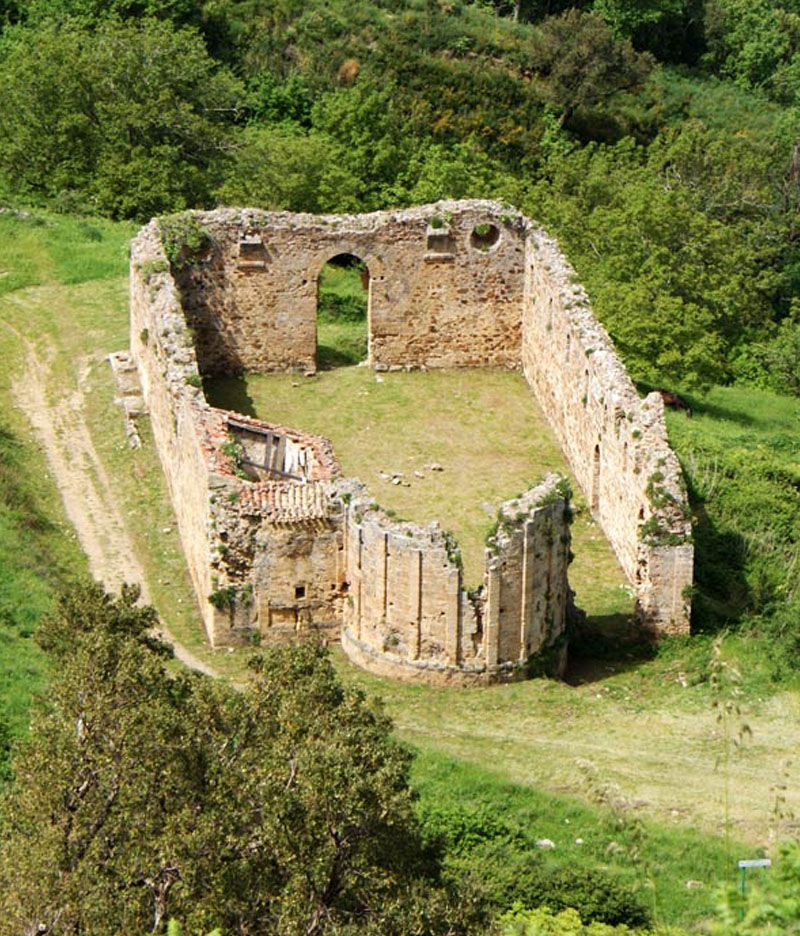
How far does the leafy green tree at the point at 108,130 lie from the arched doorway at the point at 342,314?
463 cm

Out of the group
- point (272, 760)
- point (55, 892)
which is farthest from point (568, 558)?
point (55, 892)

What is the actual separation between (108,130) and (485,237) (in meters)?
12.4

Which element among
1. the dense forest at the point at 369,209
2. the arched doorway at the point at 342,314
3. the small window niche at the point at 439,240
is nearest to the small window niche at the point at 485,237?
the small window niche at the point at 439,240

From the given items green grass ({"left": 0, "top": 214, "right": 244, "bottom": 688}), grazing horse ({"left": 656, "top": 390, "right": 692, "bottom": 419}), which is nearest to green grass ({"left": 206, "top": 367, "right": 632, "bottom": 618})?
green grass ({"left": 0, "top": 214, "right": 244, "bottom": 688})

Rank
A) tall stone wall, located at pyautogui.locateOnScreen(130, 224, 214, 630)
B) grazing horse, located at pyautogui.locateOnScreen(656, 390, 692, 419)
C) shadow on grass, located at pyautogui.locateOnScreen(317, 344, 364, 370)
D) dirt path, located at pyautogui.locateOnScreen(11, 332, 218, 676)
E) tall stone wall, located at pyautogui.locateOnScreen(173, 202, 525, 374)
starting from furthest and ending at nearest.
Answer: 1. grazing horse, located at pyautogui.locateOnScreen(656, 390, 692, 419)
2. shadow on grass, located at pyautogui.locateOnScreen(317, 344, 364, 370)
3. tall stone wall, located at pyautogui.locateOnScreen(173, 202, 525, 374)
4. dirt path, located at pyautogui.locateOnScreen(11, 332, 218, 676)
5. tall stone wall, located at pyautogui.locateOnScreen(130, 224, 214, 630)

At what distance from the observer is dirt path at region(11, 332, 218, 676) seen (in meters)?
30.9

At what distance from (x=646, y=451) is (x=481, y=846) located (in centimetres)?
883

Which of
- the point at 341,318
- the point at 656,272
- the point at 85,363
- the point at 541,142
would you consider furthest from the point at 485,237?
the point at 541,142

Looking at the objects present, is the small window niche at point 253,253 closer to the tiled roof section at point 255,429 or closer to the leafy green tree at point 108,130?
the tiled roof section at point 255,429

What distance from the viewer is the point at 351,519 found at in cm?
2803

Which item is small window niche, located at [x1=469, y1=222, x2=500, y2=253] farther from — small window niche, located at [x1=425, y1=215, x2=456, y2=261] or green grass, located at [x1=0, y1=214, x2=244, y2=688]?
green grass, located at [x1=0, y1=214, x2=244, y2=688]

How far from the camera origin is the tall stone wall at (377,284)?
38562 mm

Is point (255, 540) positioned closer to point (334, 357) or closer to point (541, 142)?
point (334, 357)

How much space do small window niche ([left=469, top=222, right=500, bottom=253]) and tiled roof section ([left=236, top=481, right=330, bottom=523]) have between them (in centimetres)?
1193
